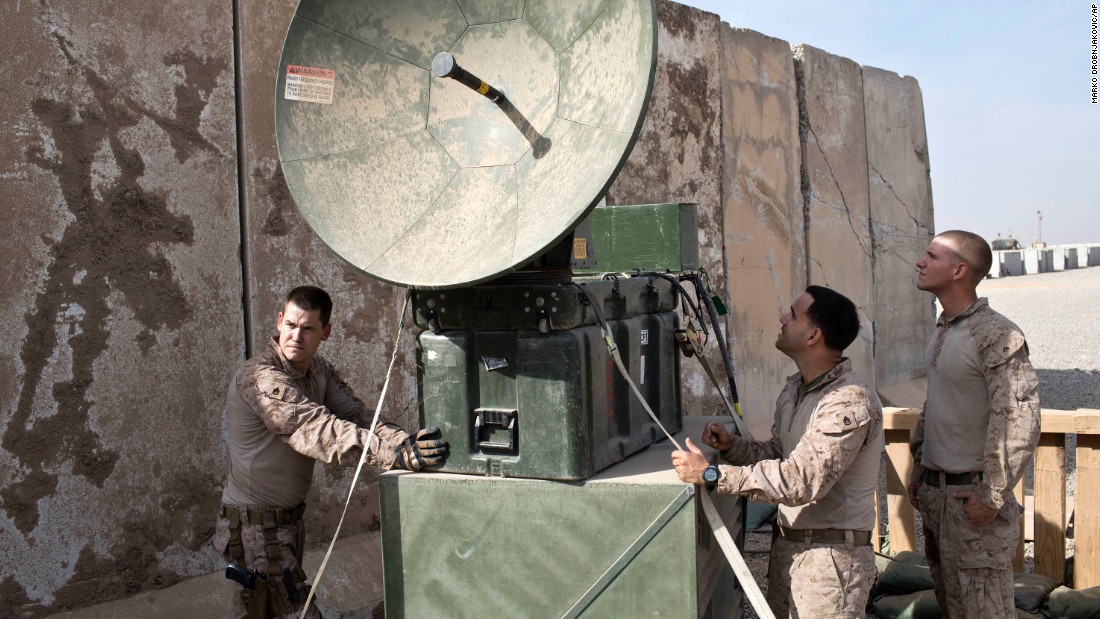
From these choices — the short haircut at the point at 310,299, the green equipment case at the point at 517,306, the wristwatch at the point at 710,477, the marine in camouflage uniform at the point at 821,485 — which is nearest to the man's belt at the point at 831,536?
the marine in camouflage uniform at the point at 821,485

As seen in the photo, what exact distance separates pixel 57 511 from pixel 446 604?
6.12 ft

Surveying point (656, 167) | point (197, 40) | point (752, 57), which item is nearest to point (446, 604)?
point (197, 40)

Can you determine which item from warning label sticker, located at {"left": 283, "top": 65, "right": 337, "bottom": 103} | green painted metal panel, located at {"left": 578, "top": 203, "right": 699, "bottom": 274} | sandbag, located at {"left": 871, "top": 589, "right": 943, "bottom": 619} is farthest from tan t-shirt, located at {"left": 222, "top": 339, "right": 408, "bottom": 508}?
sandbag, located at {"left": 871, "top": 589, "right": 943, "bottom": 619}

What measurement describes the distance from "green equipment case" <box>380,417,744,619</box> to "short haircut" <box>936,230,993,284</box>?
154cm

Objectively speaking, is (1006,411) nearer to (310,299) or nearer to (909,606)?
(909,606)

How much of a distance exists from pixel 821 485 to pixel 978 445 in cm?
113

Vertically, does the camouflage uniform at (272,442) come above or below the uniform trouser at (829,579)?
above

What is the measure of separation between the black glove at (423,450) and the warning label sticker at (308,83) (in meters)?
1.13

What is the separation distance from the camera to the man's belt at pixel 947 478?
3.49 metres

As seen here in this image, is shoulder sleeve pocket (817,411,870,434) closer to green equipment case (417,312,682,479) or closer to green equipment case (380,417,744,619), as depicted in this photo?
green equipment case (380,417,744,619)

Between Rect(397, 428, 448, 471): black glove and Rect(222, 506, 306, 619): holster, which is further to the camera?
Rect(222, 506, 306, 619): holster

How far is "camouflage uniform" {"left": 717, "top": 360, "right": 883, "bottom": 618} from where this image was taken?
106 inches

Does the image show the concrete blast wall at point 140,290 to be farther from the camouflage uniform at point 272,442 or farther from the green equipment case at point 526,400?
the green equipment case at point 526,400

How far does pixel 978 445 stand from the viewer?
347 centimetres
